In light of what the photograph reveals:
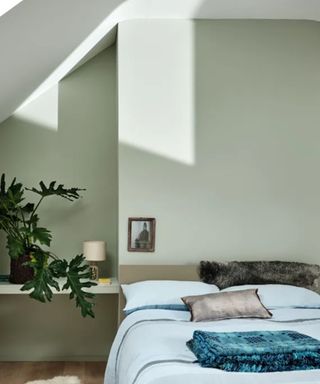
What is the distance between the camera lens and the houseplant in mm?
4207

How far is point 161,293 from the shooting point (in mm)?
4016

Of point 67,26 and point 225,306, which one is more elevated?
point 67,26

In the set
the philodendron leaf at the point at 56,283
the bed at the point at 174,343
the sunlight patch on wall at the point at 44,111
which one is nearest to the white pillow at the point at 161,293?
the bed at the point at 174,343

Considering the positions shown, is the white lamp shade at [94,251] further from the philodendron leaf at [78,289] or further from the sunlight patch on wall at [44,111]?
the sunlight patch on wall at [44,111]

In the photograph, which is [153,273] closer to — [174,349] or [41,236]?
[41,236]

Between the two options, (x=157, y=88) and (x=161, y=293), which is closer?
(x=161, y=293)

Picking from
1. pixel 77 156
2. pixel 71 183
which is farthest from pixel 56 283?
pixel 77 156

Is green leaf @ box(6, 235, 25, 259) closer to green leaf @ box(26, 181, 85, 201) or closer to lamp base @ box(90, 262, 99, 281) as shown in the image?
green leaf @ box(26, 181, 85, 201)

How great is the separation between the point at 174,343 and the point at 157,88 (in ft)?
7.22

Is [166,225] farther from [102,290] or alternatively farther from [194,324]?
[194,324]

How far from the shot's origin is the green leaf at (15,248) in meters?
4.36

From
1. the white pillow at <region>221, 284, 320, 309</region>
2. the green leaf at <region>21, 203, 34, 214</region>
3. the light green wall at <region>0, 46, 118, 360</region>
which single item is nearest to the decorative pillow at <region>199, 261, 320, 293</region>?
the white pillow at <region>221, 284, 320, 309</region>

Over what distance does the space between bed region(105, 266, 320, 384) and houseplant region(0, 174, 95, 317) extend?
38 cm

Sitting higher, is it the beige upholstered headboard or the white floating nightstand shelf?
the beige upholstered headboard
